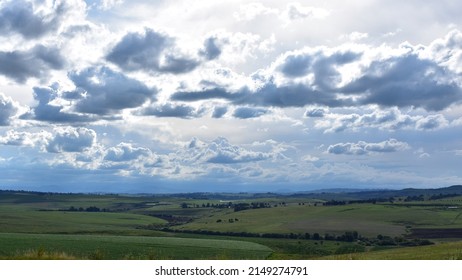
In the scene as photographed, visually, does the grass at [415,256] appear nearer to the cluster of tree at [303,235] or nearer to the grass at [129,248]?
the grass at [129,248]

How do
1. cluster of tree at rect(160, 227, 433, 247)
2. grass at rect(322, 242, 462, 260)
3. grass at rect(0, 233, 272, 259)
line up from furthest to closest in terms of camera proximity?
cluster of tree at rect(160, 227, 433, 247)
grass at rect(0, 233, 272, 259)
grass at rect(322, 242, 462, 260)

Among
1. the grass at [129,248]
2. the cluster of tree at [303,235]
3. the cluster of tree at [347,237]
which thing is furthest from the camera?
the cluster of tree at [303,235]

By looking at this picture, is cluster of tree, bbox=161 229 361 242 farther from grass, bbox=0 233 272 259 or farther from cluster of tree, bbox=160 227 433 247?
grass, bbox=0 233 272 259

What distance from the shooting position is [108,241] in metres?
79.1

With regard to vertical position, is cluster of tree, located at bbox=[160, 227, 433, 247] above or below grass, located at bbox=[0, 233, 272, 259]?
below

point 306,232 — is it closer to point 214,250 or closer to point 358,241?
point 358,241

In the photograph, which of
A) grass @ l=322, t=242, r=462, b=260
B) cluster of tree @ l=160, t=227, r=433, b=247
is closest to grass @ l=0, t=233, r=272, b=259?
grass @ l=322, t=242, r=462, b=260

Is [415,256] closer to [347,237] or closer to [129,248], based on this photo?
[129,248]

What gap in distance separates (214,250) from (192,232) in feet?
368

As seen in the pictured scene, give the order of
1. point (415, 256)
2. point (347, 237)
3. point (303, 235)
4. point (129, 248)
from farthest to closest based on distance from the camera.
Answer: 1. point (303, 235)
2. point (347, 237)
3. point (129, 248)
4. point (415, 256)

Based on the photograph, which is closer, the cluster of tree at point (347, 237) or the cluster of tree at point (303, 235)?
the cluster of tree at point (347, 237)

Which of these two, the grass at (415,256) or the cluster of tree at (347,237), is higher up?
the grass at (415,256)

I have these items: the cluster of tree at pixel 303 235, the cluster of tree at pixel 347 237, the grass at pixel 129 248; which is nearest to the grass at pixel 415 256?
the grass at pixel 129 248

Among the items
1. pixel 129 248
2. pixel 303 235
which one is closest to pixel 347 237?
pixel 303 235
